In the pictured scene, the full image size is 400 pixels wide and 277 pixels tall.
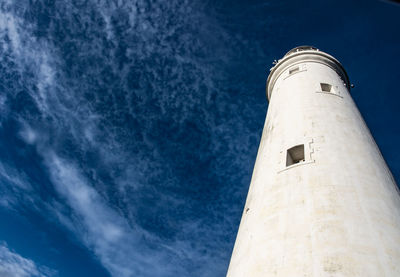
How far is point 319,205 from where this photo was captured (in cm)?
686

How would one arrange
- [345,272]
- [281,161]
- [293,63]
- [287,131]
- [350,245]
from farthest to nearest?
1. [293,63]
2. [287,131]
3. [281,161]
4. [350,245]
5. [345,272]

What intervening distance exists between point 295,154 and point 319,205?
2.80 metres

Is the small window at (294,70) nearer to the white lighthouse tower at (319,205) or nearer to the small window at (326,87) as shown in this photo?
the small window at (326,87)

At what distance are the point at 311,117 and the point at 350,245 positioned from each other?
17.5ft

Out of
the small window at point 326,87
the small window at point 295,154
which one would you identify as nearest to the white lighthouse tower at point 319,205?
the small window at point 295,154

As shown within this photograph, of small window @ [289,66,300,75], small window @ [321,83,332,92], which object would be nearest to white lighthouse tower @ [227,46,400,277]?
small window @ [321,83,332,92]

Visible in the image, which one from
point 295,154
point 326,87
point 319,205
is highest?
point 326,87

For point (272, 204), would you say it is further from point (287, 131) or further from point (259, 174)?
point (287, 131)

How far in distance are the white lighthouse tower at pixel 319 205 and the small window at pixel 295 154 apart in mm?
29

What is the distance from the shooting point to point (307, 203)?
702cm

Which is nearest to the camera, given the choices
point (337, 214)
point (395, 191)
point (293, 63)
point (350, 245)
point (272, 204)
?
point (350, 245)

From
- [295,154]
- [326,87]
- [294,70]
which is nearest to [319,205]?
[295,154]

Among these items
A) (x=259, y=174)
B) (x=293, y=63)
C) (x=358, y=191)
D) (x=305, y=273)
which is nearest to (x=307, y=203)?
(x=358, y=191)

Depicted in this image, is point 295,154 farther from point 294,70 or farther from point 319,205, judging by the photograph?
point 294,70
